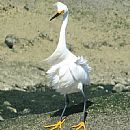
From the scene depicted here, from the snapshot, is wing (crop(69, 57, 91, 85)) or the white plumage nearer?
the white plumage

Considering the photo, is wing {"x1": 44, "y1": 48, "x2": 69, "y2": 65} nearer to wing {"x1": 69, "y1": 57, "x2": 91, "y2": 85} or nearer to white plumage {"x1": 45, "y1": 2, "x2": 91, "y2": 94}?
white plumage {"x1": 45, "y1": 2, "x2": 91, "y2": 94}

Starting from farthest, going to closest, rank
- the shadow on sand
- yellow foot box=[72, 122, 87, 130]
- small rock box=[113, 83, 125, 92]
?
small rock box=[113, 83, 125, 92], the shadow on sand, yellow foot box=[72, 122, 87, 130]

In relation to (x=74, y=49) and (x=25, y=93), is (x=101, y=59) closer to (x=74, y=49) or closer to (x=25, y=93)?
(x=74, y=49)

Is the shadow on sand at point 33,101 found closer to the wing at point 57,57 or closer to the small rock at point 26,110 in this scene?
the small rock at point 26,110

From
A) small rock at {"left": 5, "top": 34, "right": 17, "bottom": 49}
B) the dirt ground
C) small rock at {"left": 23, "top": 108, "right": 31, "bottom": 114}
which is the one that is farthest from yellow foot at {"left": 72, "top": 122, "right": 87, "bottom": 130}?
small rock at {"left": 5, "top": 34, "right": 17, "bottom": 49}

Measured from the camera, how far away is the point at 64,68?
1272 cm

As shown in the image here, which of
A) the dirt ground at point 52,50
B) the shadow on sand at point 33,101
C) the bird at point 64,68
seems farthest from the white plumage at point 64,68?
the shadow on sand at point 33,101

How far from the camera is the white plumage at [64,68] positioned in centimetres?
1259

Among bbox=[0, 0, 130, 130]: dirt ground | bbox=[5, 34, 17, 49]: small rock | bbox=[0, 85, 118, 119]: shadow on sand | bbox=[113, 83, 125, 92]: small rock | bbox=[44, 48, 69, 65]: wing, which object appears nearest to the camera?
bbox=[44, 48, 69, 65]: wing

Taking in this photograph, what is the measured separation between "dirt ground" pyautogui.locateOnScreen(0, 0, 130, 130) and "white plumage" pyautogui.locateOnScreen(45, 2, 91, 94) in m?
0.96

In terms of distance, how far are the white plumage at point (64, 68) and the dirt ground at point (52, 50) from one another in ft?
3.16

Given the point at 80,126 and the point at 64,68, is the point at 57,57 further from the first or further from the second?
the point at 80,126

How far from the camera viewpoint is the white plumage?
41.3ft

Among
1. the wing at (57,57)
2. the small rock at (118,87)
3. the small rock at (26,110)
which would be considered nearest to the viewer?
the wing at (57,57)
